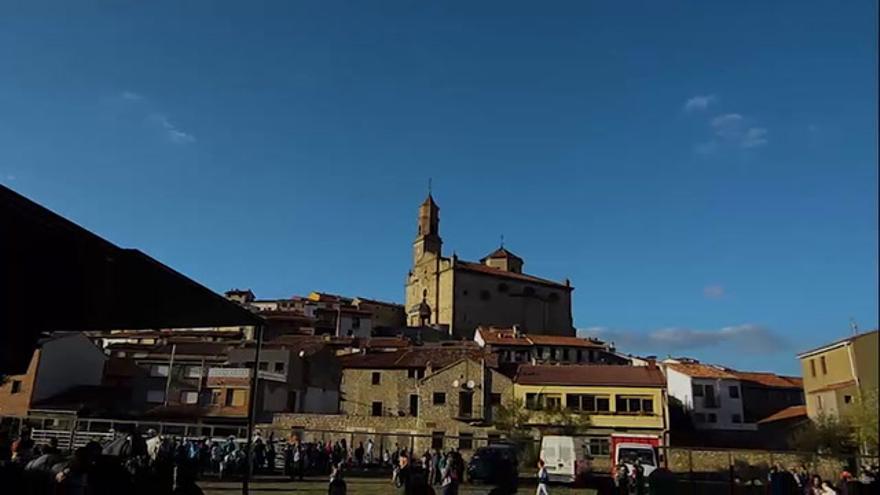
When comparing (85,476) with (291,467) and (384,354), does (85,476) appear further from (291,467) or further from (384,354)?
(384,354)

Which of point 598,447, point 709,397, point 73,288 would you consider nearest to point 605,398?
point 709,397

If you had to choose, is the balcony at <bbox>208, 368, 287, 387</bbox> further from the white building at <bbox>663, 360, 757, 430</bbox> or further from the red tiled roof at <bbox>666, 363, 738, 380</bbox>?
the red tiled roof at <bbox>666, 363, 738, 380</bbox>

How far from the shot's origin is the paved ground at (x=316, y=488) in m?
17.7

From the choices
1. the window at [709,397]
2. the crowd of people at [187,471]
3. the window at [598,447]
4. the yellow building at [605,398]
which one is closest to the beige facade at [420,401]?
the yellow building at [605,398]

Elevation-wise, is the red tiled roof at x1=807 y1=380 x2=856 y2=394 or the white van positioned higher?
the red tiled roof at x1=807 y1=380 x2=856 y2=394

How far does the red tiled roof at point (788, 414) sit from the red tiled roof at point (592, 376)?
9835 mm

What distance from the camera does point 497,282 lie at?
8688 centimetres

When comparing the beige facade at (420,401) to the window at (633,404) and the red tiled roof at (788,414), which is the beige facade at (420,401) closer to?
the window at (633,404)

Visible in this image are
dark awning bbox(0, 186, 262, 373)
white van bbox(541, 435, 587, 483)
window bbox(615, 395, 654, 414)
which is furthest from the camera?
window bbox(615, 395, 654, 414)

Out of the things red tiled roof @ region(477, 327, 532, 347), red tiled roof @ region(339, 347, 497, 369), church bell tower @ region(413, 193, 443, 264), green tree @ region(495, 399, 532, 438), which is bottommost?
green tree @ region(495, 399, 532, 438)

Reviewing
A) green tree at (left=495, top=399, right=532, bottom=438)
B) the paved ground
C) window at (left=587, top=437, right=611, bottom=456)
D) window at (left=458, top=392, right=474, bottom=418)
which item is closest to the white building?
green tree at (left=495, top=399, right=532, bottom=438)

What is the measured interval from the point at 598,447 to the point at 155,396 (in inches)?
1084

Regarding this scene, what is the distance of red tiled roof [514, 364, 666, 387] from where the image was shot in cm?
4503

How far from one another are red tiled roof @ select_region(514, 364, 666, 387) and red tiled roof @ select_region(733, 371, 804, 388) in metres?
12.2
